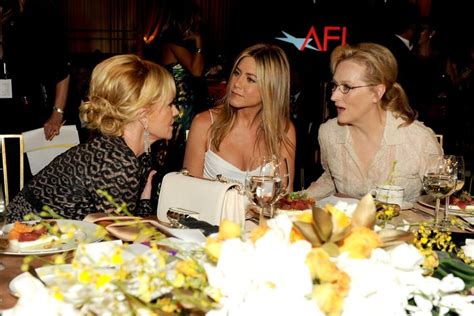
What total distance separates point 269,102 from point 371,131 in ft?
1.80

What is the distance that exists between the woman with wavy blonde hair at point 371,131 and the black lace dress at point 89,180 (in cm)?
95

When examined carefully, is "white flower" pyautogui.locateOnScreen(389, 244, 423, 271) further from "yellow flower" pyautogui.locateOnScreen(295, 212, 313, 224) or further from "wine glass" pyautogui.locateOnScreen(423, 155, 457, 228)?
"wine glass" pyautogui.locateOnScreen(423, 155, 457, 228)

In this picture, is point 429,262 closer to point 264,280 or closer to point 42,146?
point 264,280

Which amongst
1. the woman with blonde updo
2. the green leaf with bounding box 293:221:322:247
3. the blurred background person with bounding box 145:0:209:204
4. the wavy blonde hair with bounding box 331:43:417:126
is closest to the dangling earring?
the woman with blonde updo

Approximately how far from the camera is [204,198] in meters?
2.21

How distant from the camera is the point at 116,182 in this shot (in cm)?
256

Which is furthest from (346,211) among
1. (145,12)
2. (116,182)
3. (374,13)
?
(145,12)

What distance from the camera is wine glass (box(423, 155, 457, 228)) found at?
92.5 inches

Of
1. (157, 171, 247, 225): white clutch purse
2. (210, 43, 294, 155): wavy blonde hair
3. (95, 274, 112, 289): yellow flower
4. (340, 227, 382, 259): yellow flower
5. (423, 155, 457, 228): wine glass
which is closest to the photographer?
(95, 274, 112, 289): yellow flower

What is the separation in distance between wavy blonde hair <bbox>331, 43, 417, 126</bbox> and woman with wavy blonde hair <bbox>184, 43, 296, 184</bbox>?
354 mm

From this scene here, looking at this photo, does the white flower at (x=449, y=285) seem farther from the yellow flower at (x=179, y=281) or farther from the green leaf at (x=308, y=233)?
the yellow flower at (x=179, y=281)

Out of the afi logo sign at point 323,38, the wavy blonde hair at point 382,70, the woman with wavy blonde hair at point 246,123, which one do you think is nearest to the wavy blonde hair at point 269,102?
the woman with wavy blonde hair at point 246,123

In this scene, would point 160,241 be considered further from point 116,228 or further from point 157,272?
point 116,228

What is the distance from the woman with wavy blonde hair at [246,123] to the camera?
3494 millimetres
